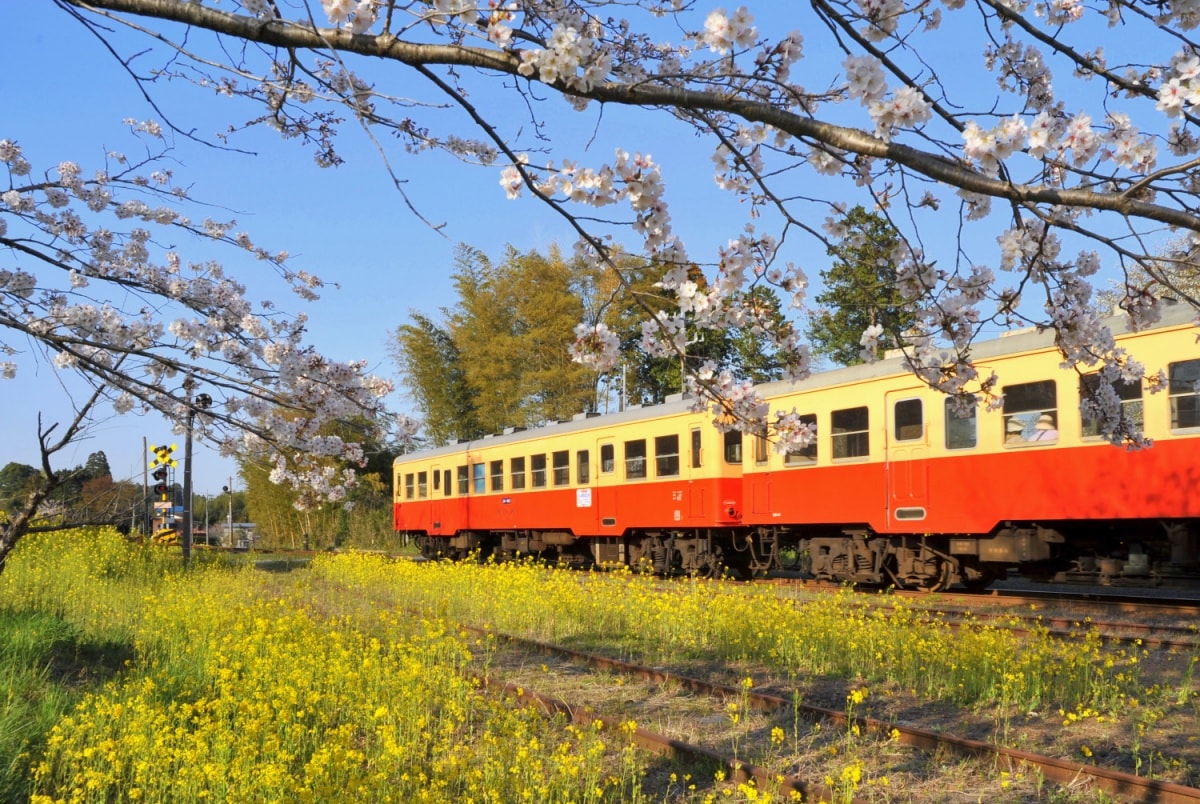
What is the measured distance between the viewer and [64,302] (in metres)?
5.80

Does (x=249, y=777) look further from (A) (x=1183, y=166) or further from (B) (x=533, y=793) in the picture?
(A) (x=1183, y=166)

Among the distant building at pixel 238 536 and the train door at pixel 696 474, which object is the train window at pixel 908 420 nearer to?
the train door at pixel 696 474

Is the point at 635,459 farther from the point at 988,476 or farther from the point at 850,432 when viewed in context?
the point at 988,476

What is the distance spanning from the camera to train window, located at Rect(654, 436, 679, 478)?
15227 millimetres

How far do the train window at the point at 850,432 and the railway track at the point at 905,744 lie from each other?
19.5 ft

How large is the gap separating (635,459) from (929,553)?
514 cm

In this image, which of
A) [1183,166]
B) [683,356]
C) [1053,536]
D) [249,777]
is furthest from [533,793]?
[1053,536]

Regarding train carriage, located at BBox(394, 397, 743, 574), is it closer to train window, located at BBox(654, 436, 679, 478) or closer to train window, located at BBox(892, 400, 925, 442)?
train window, located at BBox(654, 436, 679, 478)

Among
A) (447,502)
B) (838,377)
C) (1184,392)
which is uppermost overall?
(838,377)

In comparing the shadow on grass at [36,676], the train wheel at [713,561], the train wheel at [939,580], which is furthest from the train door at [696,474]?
the shadow on grass at [36,676]

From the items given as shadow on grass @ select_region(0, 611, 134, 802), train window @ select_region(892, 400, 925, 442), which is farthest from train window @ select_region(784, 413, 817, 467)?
shadow on grass @ select_region(0, 611, 134, 802)

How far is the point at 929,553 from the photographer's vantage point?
12297 millimetres

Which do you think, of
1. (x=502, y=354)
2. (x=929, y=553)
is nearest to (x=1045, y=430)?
(x=929, y=553)

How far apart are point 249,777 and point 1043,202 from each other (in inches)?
138
